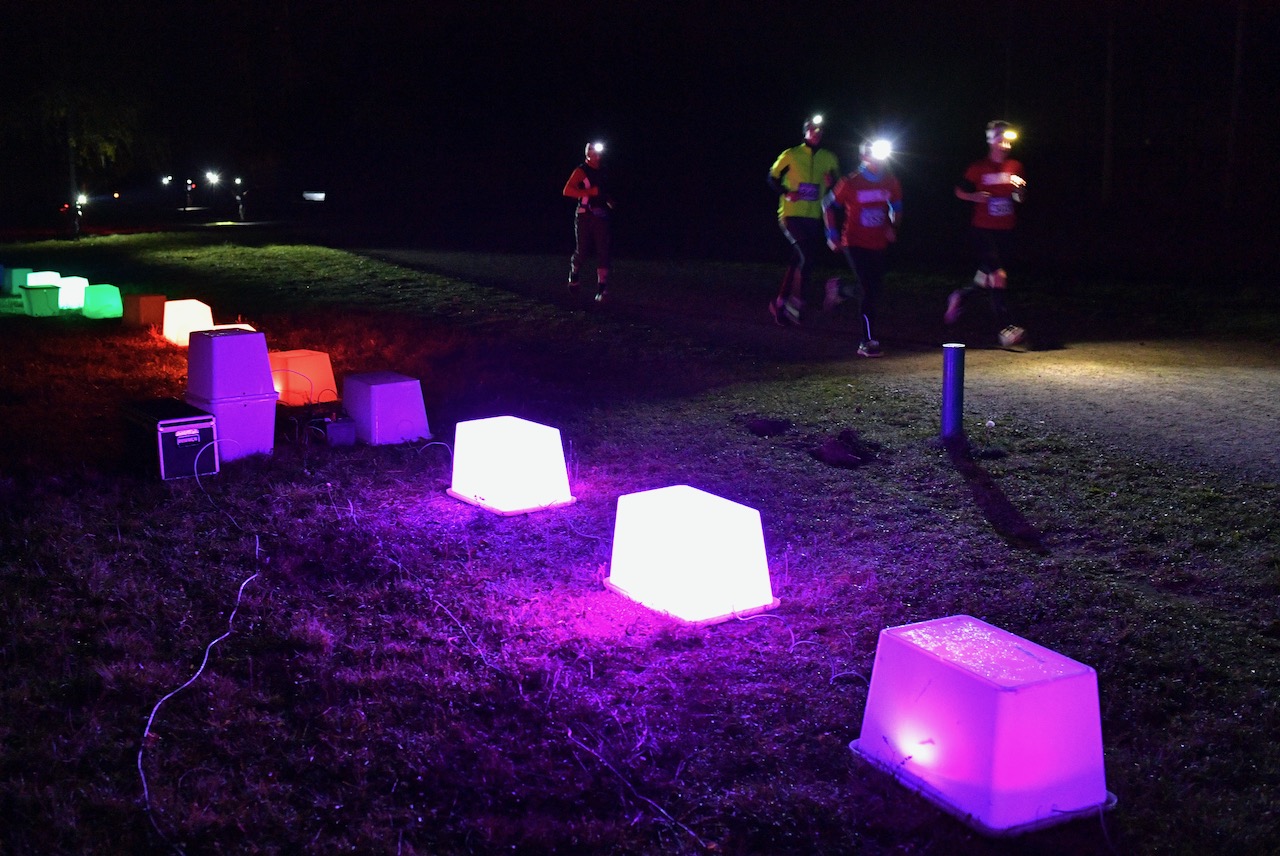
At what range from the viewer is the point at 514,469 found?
7.69 metres

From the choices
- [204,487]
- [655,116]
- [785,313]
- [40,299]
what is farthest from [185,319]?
[655,116]

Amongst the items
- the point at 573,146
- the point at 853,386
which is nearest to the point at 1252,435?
the point at 853,386

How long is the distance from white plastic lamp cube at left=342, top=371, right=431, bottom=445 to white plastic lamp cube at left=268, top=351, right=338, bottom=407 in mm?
1415

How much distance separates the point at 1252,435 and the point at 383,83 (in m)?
52.7

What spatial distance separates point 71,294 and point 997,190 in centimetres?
1422

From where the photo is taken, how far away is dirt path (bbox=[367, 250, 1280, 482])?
8836 millimetres

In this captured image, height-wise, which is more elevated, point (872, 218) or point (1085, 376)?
point (872, 218)

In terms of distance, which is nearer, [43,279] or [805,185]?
[805,185]

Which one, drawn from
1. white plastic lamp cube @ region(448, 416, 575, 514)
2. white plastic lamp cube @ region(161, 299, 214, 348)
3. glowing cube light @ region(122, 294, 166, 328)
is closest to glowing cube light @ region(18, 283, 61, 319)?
glowing cube light @ region(122, 294, 166, 328)

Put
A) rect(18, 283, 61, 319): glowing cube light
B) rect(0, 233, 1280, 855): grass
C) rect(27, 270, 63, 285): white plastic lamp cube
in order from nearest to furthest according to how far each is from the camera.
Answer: rect(0, 233, 1280, 855): grass
rect(18, 283, 61, 319): glowing cube light
rect(27, 270, 63, 285): white plastic lamp cube

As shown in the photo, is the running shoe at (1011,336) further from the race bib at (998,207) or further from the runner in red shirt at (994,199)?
the race bib at (998,207)

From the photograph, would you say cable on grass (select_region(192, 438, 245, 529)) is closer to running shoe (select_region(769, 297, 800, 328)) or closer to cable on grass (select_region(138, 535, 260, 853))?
cable on grass (select_region(138, 535, 260, 853))

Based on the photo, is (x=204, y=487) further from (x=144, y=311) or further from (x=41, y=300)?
(x=41, y=300)

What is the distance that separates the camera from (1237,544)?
21.7ft
